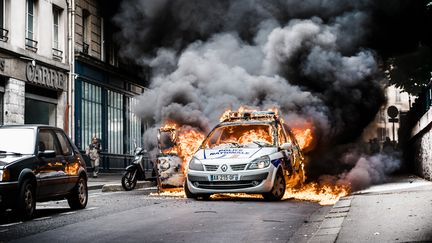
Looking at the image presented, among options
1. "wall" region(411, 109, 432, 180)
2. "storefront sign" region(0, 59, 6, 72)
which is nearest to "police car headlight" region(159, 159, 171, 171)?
"wall" region(411, 109, 432, 180)

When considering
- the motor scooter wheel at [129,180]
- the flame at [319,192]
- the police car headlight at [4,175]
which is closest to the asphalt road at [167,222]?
the police car headlight at [4,175]

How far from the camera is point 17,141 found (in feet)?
34.2

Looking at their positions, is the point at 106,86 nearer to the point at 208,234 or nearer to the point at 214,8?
the point at 214,8

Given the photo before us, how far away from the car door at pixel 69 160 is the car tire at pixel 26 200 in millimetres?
1203

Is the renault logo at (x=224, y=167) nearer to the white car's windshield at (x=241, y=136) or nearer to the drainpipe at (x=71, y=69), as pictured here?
the white car's windshield at (x=241, y=136)

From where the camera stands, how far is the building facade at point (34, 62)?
2195 centimetres

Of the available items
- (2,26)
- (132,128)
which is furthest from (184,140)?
(132,128)

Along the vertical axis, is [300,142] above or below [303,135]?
below

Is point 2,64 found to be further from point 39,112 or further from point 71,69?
point 71,69

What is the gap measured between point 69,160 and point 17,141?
121cm

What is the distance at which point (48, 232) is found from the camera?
8352mm

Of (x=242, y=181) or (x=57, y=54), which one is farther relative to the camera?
(x=57, y=54)

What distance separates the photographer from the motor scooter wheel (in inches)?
690

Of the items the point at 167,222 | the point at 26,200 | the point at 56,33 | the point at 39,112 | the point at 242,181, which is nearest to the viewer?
the point at 167,222
